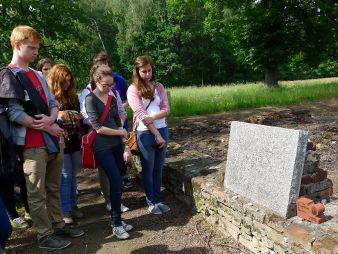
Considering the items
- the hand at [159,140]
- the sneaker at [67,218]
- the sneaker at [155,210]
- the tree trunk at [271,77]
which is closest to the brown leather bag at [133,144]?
the hand at [159,140]

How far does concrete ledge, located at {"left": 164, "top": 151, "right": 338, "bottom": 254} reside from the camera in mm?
2840

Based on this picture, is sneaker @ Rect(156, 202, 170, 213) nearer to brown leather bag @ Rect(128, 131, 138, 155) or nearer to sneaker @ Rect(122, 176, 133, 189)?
brown leather bag @ Rect(128, 131, 138, 155)

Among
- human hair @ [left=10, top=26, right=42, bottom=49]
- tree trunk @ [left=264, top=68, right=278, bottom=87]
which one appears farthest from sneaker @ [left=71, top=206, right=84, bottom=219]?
tree trunk @ [left=264, top=68, right=278, bottom=87]

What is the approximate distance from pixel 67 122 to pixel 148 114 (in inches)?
36.4

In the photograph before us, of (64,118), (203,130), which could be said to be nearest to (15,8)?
(203,130)

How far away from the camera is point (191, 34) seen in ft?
149

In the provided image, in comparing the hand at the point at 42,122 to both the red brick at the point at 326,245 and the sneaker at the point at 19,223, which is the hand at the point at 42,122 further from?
the red brick at the point at 326,245

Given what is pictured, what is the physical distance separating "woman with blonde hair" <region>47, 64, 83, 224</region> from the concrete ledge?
1.45 meters

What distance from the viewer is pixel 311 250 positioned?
2.72 meters

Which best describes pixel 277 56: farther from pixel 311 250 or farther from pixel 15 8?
pixel 311 250

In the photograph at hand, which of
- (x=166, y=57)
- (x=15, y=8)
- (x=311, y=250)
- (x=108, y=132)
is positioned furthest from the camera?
(x=166, y=57)

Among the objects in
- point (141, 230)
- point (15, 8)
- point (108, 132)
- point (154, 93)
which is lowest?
point (141, 230)

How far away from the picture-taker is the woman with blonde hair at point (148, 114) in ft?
14.1

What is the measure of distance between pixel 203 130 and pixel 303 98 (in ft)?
22.6
